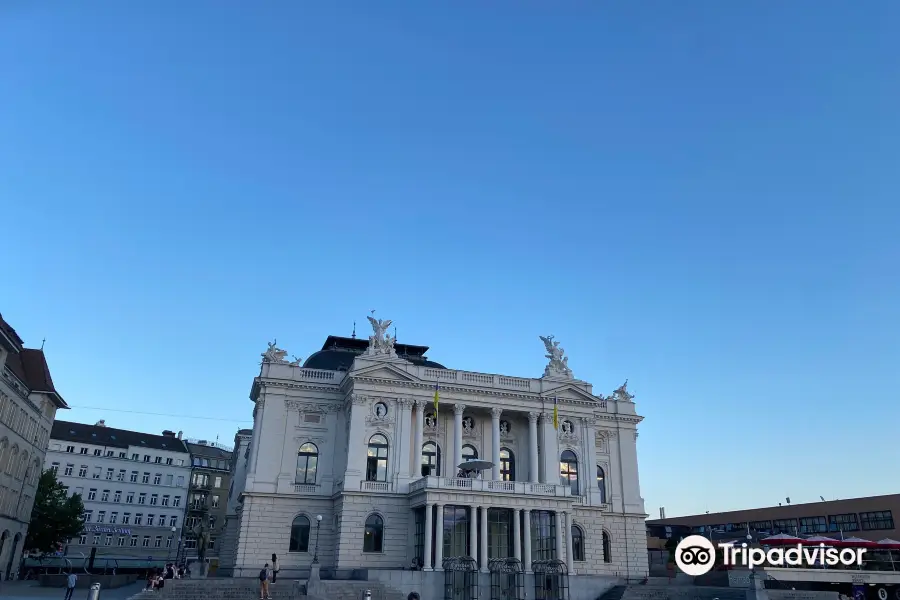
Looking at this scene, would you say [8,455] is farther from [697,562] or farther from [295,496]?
[697,562]

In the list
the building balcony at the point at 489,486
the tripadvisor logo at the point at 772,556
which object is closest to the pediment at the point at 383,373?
the building balcony at the point at 489,486

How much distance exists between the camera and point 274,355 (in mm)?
54062

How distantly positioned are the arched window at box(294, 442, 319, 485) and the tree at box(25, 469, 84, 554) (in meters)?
24.0

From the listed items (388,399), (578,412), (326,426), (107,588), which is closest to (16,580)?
(107,588)

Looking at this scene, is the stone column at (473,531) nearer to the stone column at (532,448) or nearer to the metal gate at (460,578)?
the metal gate at (460,578)

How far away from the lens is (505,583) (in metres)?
45.1

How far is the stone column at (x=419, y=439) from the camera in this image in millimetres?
51938

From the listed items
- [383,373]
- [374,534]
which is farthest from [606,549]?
[383,373]

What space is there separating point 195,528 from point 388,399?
49900 mm

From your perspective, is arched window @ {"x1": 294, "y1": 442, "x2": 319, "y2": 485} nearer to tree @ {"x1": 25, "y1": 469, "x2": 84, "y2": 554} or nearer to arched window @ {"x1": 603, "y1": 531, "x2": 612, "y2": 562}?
tree @ {"x1": 25, "y1": 469, "x2": 84, "y2": 554}

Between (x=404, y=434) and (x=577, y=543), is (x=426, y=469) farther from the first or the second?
(x=577, y=543)

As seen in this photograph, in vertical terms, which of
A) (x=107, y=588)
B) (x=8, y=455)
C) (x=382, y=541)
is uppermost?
(x=8, y=455)

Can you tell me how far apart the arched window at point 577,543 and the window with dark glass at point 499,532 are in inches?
341

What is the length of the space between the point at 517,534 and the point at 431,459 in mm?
9629
